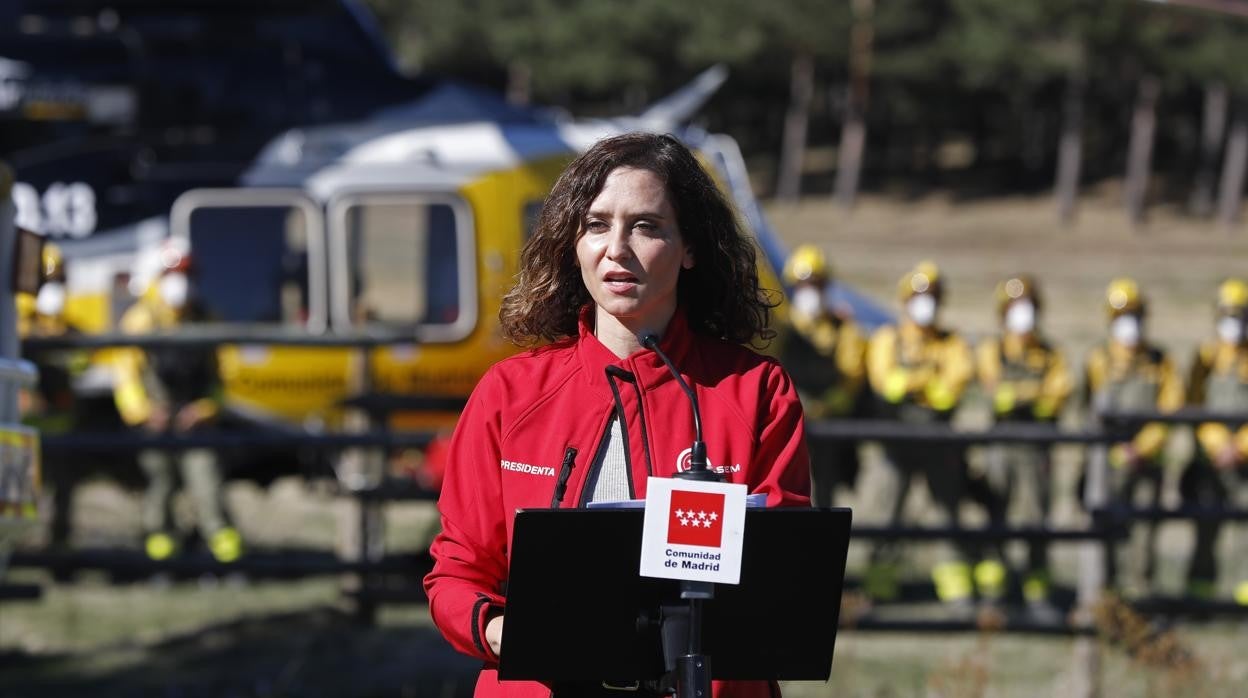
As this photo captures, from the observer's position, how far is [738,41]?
44.8 metres

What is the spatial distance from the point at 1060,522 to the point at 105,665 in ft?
22.7

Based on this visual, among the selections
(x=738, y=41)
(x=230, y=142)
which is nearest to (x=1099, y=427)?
(x=230, y=142)

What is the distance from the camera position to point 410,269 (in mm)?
11805

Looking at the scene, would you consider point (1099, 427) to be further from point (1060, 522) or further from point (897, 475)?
point (1060, 522)

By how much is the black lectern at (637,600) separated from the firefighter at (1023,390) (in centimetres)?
707

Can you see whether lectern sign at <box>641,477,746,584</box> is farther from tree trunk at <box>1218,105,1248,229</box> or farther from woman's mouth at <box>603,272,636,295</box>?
tree trunk at <box>1218,105,1248,229</box>

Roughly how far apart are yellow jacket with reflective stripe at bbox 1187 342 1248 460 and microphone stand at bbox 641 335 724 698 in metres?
7.50

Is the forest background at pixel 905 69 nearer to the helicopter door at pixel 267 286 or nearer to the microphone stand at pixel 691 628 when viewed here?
the helicopter door at pixel 267 286

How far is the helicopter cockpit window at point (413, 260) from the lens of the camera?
11.5m

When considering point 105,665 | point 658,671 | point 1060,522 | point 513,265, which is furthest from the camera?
point 1060,522

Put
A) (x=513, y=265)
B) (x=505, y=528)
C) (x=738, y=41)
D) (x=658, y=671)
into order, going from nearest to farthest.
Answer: (x=658, y=671) → (x=505, y=528) → (x=513, y=265) → (x=738, y=41)

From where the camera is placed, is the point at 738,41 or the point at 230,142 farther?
the point at 738,41

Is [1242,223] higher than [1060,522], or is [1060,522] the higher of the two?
[1242,223]

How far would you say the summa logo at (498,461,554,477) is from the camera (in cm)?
285
